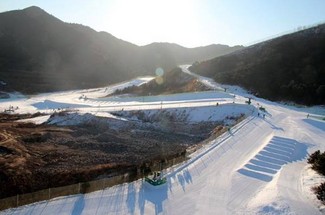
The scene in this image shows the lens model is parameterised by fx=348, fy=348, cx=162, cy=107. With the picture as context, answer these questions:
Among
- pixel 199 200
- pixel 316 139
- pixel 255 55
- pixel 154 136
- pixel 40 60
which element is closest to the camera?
pixel 199 200

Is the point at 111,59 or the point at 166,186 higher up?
the point at 111,59

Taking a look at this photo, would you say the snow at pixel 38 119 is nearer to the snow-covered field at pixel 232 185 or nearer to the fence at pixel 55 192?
the snow-covered field at pixel 232 185

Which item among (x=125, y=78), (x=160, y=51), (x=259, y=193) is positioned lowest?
(x=259, y=193)

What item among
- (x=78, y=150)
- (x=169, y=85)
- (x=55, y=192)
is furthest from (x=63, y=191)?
(x=169, y=85)

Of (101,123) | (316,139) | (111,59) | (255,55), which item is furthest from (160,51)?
(316,139)

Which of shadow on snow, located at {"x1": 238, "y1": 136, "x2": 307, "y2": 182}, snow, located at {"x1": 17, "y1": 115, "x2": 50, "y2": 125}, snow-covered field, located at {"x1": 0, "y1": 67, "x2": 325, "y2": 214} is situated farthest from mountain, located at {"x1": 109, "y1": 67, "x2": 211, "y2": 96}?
shadow on snow, located at {"x1": 238, "y1": 136, "x2": 307, "y2": 182}

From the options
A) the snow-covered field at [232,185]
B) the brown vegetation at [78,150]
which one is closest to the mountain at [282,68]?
the brown vegetation at [78,150]

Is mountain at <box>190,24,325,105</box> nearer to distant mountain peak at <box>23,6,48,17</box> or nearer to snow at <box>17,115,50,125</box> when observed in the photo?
snow at <box>17,115,50,125</box>

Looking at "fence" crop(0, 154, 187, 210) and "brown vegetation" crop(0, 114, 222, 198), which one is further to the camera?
"brown vegetation" crop(0, 114, 222, 198)

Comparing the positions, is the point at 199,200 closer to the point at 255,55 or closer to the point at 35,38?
the point at 255,55
